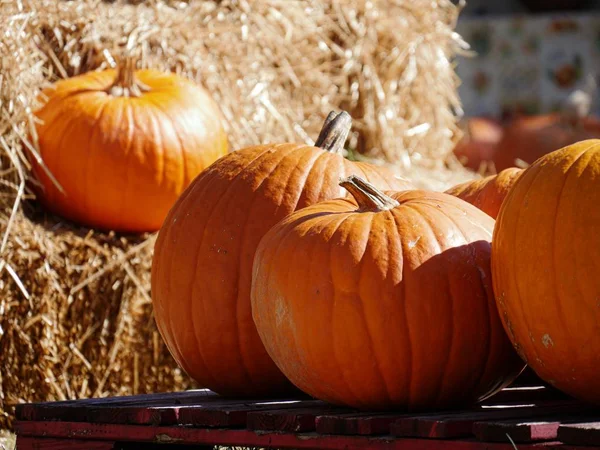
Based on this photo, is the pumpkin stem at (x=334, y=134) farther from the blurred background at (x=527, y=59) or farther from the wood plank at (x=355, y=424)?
the blurred background at (x=527, y=59)

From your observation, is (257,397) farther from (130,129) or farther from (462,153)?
(462,153)

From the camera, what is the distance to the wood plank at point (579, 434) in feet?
5.22

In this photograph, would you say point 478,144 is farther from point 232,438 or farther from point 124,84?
point 232,438

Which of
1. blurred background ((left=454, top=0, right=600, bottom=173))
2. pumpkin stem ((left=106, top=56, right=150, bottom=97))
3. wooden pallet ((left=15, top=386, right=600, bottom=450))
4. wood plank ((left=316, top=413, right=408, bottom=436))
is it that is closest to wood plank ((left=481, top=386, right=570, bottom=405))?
wooden pallet ((left=15, top=386, right=600, bottom=450))

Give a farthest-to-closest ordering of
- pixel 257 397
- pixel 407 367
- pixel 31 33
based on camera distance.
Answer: pixel 31 33 → pixel 257 397 → pixel 407 367

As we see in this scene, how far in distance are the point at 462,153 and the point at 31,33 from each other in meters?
5.31

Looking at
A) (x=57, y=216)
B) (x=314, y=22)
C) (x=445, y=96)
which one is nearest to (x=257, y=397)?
(x=57, y=216)

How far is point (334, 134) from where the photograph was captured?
8.20 feet

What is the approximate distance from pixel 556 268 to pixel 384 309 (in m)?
0.32

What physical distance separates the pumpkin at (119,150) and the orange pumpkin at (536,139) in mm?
4552

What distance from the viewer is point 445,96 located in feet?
17.3

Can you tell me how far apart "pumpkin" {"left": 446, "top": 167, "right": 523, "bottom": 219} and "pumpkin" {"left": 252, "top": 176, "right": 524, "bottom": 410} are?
18.9 inches

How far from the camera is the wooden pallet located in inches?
66.9

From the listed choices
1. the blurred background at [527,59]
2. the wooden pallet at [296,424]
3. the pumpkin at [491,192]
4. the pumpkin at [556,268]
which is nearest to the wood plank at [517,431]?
the wooden pallet at [296,424]
